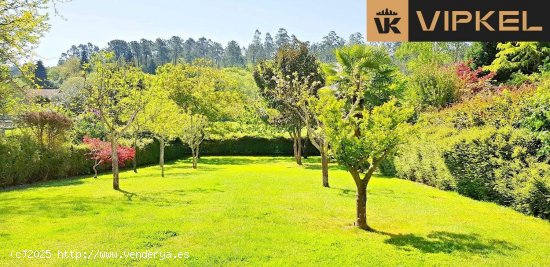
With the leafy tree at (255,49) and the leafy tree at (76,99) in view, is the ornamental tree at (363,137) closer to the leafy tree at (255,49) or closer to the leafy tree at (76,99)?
the leafy tree at (76,99)

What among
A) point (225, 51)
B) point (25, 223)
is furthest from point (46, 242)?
point (225, 51)

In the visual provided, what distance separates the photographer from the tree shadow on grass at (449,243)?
26.5 feet

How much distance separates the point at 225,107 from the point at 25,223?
28.0 m

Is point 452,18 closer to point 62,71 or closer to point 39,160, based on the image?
point 39,160

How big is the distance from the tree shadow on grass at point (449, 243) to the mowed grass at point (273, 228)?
0.02m

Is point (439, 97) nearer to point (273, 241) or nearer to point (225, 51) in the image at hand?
point (273, 241)

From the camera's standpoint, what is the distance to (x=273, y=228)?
945 centimetres

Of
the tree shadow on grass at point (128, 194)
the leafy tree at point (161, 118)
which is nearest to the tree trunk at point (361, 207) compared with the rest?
the tree shadow on grass at point (128, 194)

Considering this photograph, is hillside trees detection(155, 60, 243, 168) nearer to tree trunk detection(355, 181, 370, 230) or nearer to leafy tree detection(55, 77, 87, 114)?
leafy tree detection(55, 77, 87, 114)

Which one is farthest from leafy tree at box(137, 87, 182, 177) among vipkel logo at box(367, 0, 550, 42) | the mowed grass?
vipkel logo at box(367, 0, 550, 42)

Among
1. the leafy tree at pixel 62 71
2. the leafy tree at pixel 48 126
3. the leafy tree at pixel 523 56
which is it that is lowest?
the leafy tree at pixel 48 126

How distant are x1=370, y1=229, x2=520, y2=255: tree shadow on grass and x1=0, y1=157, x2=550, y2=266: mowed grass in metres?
0.02

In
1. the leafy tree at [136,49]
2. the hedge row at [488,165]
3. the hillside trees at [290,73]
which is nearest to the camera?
the hedge row at [488,165]

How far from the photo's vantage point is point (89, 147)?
25.5 m
